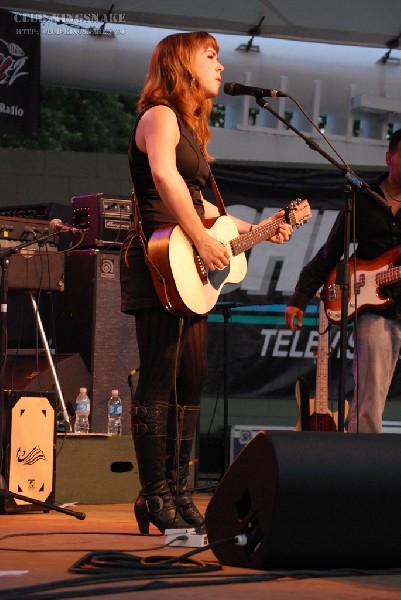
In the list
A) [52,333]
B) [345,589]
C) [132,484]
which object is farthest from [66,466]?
[345,589]

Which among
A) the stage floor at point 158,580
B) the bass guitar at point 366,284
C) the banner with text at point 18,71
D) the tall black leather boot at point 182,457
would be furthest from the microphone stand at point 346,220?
the banner with text at point 18,71

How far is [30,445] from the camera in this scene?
5828 mm

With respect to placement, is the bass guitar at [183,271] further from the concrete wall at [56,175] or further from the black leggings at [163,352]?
the concrete wall at [56,175]

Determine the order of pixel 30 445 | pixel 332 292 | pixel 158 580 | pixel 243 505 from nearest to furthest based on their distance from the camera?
pixel 158 580 < pixel 243 505 < pixel 332 292 < pixel 30 445

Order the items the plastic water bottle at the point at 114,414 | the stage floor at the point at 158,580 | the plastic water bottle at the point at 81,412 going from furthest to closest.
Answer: the plastic water bottle at the point at 114,414
the plastic water bottle at the point at 81,412
the stage floor at the point at 158,580

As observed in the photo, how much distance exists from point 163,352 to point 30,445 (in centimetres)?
204

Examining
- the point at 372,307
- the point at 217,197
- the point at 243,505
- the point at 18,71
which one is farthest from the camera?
the point at 18,71

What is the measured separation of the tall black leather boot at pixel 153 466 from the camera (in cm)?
401

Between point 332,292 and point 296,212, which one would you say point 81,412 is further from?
point 296,212

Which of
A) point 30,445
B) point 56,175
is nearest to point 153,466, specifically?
point 30,445

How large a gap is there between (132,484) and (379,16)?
4.51 metres

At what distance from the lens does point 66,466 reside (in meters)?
6.29

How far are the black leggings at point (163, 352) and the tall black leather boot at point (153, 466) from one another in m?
0.05

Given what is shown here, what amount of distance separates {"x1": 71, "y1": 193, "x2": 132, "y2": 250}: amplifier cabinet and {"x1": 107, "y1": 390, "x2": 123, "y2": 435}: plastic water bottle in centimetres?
97
